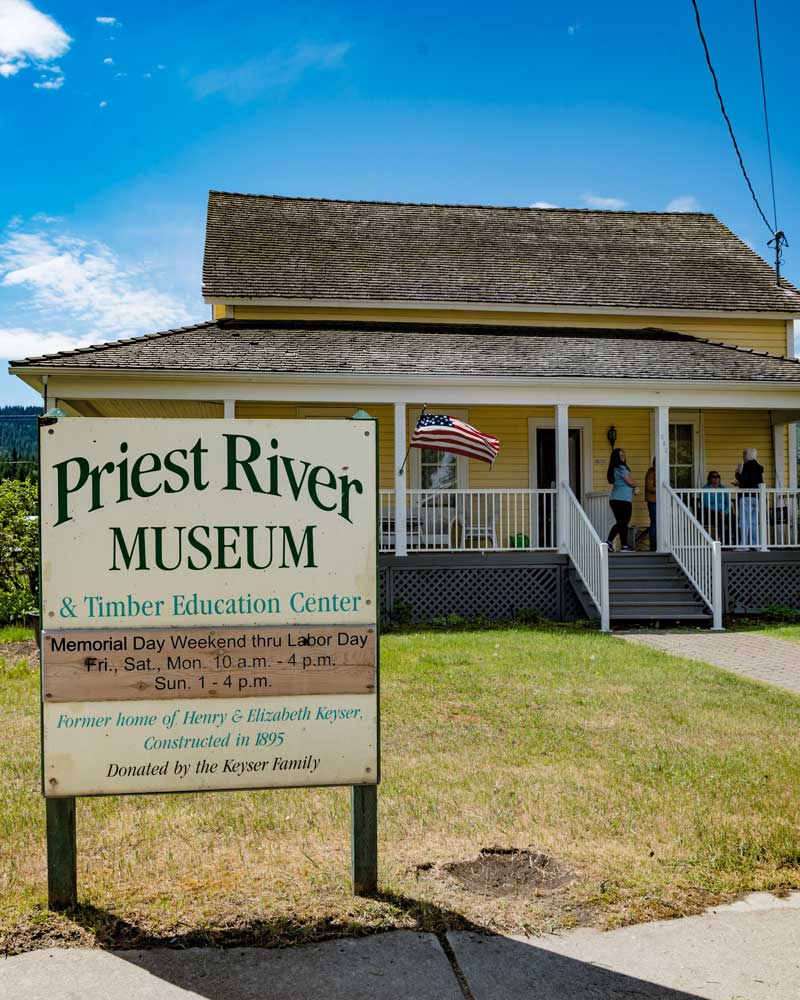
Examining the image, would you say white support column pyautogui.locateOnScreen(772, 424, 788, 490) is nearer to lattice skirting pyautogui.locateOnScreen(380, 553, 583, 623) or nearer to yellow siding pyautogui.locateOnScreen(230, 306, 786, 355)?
yellow siding pyautogui.locateOnScreen(230, 306, 786, 355)

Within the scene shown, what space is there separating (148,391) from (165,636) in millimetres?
10898

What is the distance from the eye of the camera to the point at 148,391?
45.5 feet

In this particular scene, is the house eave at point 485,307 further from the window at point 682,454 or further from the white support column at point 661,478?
the white support column at point 661,478

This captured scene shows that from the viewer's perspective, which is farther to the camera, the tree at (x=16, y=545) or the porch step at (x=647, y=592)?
the tree at (x=16, y=545)

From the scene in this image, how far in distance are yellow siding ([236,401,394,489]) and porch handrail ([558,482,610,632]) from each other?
3.81m

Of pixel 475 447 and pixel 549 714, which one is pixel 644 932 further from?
pixel 475 447

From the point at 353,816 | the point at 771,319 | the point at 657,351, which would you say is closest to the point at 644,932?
the point at 353,816

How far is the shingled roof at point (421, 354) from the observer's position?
14.0 metres

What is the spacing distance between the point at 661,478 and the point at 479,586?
3.51m

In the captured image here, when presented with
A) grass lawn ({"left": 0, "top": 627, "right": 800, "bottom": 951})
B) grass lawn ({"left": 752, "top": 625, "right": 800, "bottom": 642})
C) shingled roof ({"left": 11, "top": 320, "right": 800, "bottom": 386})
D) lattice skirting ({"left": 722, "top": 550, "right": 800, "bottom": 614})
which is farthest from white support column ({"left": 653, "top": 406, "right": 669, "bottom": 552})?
grass lawn ({"left": 0, "top": 627, "right": 800, "bottom": 951})

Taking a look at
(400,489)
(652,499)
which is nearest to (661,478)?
(652,499)

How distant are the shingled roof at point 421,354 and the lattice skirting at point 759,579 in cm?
300

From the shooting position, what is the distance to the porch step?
13.4 meters

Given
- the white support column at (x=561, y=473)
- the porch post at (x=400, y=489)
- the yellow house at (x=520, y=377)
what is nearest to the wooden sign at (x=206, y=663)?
the yellow house at (x=520, y=377)
